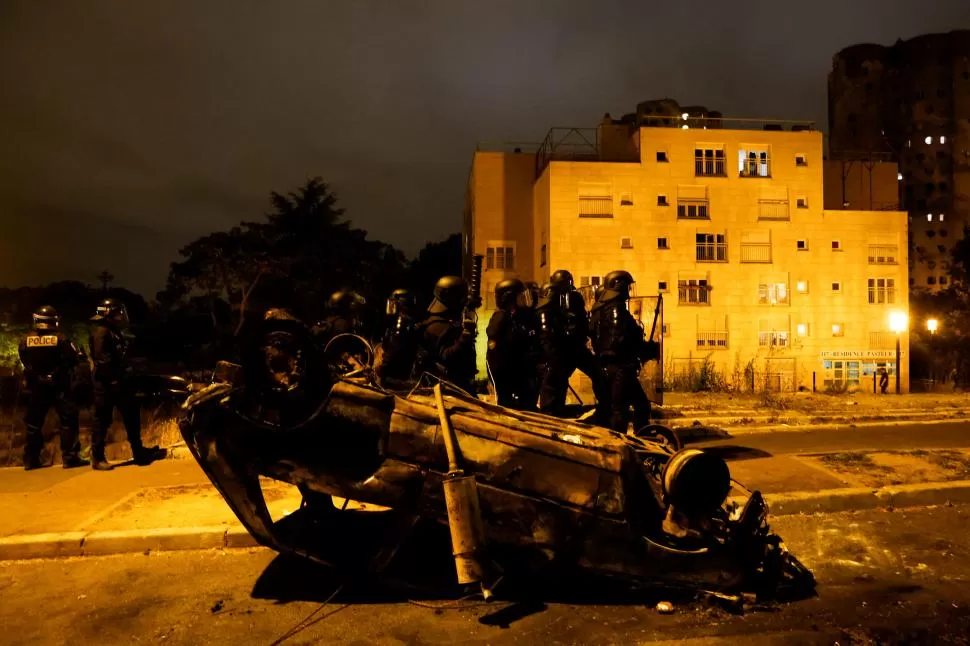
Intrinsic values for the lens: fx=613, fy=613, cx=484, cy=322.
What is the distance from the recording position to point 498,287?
7477 millimetres

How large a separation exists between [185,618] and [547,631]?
2.27 m

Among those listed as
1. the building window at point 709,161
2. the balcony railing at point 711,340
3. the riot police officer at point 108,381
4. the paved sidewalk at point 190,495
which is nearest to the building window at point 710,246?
the building window at point 709,161

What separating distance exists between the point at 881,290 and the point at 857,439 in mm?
16249

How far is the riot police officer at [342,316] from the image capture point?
7.88 m

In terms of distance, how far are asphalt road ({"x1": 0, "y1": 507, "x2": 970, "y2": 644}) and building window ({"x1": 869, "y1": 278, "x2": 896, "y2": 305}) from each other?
2135 cm

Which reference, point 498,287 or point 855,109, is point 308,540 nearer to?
point 498,287

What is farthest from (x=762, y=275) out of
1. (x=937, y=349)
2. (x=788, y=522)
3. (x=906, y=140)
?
(x=906, y=140)

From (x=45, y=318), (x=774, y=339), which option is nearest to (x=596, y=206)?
(x=774, y=339)

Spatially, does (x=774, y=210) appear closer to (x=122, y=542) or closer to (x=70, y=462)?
(x=70, y=462)

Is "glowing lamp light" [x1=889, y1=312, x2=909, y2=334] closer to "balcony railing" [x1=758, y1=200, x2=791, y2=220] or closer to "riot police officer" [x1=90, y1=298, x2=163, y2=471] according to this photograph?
"balcony railing" [x1=758, y1=200, x2=791, y2=220]

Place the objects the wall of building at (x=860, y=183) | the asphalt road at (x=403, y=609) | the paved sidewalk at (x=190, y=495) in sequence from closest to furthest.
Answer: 1. the asphalt road at (x=403, y=609)
2. the paved sidewalk at (x=190, y=495)
3. the wall of building at (x=860, y=183)

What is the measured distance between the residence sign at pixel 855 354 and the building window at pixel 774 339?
1.47 meters

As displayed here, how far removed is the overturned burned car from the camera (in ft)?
12.3

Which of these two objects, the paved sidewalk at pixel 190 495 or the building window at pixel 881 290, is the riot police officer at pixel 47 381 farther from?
the building window at pixel 881 290
